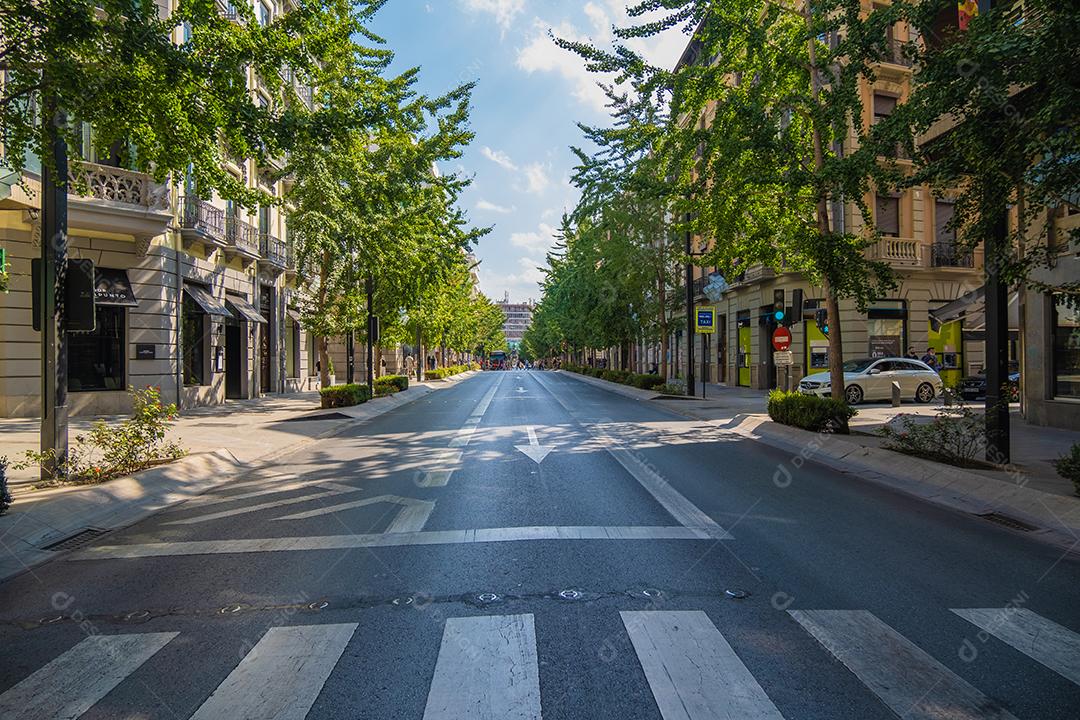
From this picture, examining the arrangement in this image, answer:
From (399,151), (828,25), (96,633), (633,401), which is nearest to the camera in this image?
(96,633)

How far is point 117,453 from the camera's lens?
834 centimetres

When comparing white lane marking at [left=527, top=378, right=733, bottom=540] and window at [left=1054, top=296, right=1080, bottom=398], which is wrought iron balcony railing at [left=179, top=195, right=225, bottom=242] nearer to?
white lane marking at [left=527, top=378, right=733, bottom=540]

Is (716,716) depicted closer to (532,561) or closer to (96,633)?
(532,561)

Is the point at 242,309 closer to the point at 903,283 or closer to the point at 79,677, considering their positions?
the point at 79,677

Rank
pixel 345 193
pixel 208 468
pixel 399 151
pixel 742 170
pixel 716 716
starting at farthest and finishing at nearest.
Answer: pixel 399 151 → pixel 345 193 → pixel 742 170 → pixel 208 468 → pixel 716 716

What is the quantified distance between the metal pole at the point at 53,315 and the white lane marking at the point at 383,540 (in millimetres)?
3220

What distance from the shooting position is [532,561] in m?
4.88

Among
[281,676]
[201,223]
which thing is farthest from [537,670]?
[201,223]

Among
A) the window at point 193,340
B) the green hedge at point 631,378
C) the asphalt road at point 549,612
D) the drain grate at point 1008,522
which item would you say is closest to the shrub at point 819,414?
the asphalt road at point 549,612

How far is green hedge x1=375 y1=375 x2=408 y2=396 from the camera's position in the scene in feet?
82.5

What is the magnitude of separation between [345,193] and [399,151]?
9.60 feet

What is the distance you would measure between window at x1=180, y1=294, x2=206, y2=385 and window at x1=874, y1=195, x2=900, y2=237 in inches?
1011

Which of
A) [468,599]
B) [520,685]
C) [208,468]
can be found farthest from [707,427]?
[520,685]

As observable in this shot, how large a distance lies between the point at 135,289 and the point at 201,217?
10.7 feet
